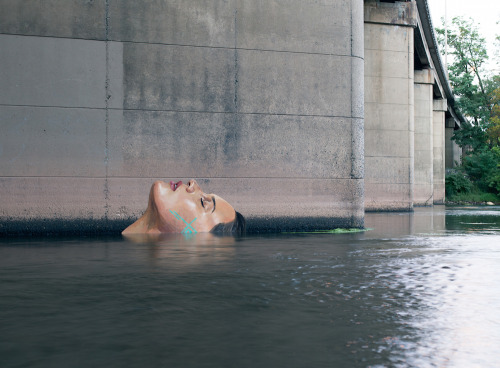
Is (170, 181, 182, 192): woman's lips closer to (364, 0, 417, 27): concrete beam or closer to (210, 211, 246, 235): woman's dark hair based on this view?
(210, 211, 246, 235): woman's dark hair

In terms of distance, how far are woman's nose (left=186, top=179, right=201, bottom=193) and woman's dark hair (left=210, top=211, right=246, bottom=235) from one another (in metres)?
0.99

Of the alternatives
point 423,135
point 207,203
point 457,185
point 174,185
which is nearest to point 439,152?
point 457,185

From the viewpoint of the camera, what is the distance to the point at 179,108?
12.8 meters

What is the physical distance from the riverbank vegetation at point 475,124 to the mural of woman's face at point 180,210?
45079 mm

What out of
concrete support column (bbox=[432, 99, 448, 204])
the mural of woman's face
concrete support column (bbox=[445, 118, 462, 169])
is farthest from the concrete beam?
concrete support column (bbox=[445, 118, 462, 169])

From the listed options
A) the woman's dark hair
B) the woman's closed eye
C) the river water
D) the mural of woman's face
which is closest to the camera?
the river water

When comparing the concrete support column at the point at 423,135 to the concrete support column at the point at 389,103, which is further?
the concrete support column at the point at 423,135

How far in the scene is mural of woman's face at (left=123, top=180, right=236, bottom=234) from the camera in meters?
12.1

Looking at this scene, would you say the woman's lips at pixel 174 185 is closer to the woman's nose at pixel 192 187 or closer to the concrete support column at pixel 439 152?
the woman's nose at pixel 192 187

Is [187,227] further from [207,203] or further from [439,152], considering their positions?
[439,152]

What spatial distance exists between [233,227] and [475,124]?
5949cm

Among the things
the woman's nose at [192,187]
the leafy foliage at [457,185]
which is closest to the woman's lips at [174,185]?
the woman's nose at [192,187]

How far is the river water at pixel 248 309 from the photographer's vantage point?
11.2 ft

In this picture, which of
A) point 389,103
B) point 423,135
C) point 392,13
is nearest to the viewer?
point 392,13
